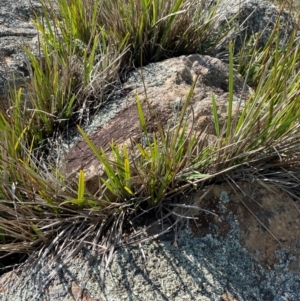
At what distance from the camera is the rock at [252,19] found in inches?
101

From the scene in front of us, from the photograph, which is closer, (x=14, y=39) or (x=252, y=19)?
(x=14, y=39)

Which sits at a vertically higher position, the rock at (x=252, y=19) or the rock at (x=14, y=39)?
the rock at (x=14, y=39)

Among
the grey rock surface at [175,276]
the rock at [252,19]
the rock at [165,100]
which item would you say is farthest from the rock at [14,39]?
the rock at [252,19]

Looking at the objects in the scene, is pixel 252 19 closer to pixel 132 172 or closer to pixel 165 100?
pixel 165 100

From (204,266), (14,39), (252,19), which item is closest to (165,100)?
(204,266)

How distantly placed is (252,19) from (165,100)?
3.88 feet

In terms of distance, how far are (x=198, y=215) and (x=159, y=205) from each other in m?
0.13

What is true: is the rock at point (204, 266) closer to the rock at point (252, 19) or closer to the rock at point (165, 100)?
the rock at point (165, 100)

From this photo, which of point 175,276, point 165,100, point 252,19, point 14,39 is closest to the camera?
→ point 175,276

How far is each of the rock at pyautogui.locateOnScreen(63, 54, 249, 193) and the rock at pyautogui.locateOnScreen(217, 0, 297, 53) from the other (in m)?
0.54

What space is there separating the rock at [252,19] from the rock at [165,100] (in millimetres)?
537

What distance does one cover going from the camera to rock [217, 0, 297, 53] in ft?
8.38

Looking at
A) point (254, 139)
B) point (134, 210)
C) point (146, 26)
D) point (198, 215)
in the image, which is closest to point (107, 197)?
point (134, 210)

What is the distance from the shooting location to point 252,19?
8.84 ft
